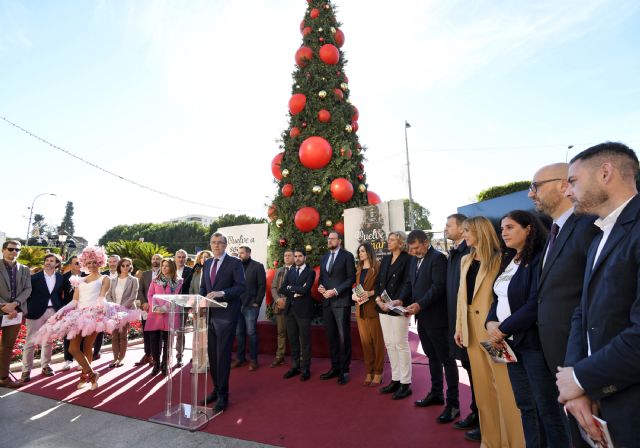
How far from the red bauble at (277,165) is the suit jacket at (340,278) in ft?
10.2

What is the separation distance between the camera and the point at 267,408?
4.14 metres

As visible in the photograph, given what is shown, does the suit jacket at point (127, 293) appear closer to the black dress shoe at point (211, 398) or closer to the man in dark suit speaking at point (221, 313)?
the man in dark suit speaking at point (221, 313)

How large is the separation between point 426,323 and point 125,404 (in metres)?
3.76

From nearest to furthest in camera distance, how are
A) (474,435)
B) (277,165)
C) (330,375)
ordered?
1. (474,435)
2. (330,375)
3. (277,165)

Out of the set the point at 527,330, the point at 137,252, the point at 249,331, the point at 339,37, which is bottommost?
the point at 249,331

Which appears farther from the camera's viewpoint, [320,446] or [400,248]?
[400,248]

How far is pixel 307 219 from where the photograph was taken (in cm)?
693

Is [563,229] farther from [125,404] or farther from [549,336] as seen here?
[125,404]

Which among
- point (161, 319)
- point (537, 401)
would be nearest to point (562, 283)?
point (537, 401)

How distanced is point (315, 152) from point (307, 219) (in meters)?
1.36

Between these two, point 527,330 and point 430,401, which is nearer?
point 527,330

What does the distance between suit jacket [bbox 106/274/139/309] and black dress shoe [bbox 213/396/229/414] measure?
3018 mm

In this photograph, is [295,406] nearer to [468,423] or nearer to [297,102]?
[468,423]

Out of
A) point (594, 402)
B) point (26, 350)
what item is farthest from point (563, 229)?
point (26, 350)
